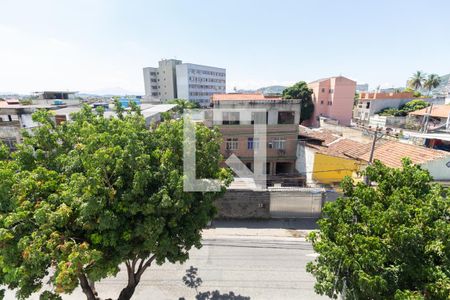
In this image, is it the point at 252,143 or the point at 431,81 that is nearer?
the point at 252,143

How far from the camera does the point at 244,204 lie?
43.6 feet

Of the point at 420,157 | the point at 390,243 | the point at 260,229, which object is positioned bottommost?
the point at 260,229

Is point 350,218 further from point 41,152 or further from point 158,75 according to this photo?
point 158,75

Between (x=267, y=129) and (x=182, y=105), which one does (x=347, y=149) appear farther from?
(x=182, y=105)

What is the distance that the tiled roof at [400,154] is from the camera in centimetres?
1295

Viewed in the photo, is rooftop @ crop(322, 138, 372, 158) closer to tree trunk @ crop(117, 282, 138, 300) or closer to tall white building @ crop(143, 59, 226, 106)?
tree trunk @ crop(117, 282, 138, 300)

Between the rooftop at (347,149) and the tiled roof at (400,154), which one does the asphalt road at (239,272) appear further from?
the rooftop at (347,149)

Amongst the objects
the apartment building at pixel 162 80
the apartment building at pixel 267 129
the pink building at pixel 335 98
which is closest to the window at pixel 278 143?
the apartment building at pixel 267 129

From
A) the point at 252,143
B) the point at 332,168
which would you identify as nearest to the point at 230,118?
the point at 252,143

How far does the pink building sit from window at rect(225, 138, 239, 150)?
23310 mm

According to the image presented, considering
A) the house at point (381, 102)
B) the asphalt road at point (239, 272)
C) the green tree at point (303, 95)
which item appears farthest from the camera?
the house at point (381, 102)

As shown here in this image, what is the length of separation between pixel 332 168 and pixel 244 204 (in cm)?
706

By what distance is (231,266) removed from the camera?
9.80m

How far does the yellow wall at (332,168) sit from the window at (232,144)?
664 centimetres
